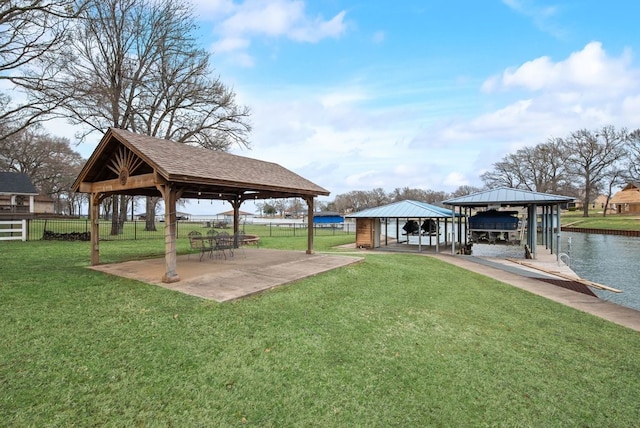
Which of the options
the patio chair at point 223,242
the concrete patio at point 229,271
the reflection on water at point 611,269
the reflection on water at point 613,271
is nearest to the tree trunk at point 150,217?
the concrete patio at point 229,271

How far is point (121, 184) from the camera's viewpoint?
26.0 ft

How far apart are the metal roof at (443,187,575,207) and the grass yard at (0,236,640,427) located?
9.21 m

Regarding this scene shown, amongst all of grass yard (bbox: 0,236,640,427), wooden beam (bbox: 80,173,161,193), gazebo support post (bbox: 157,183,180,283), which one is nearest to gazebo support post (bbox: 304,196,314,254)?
grass yard (bbox: 0,236,640,427)

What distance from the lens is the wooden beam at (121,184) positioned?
23.2 feet

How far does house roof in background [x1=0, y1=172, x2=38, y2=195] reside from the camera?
22.8 metres

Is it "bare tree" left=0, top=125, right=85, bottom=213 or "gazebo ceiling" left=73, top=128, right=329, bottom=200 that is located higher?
"bare tree" left=0, top=125, right=85, bottom=213

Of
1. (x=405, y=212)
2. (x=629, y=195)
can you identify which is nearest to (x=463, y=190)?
(x=629, y=195)

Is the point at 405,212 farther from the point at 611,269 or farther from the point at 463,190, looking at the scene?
the point at 463,190

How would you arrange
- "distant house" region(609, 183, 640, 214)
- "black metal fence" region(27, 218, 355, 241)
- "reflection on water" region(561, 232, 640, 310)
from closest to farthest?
"reflection on water" region(561, 232, 640, 310)
"black metal fence" region(27, 218, 355, 241)
"distant house" region(609, 183, 640, 214)

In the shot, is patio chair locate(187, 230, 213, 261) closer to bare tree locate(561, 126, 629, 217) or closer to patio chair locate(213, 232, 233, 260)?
patio chair locate(213, 232, 233, 260)

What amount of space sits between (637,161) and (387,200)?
55.6 metres

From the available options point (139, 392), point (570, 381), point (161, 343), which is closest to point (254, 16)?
point (161, 343)

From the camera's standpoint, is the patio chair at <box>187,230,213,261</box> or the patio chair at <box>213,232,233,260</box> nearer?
the patio chair at <box>187,230,213,261</box>

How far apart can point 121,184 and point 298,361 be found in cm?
652
